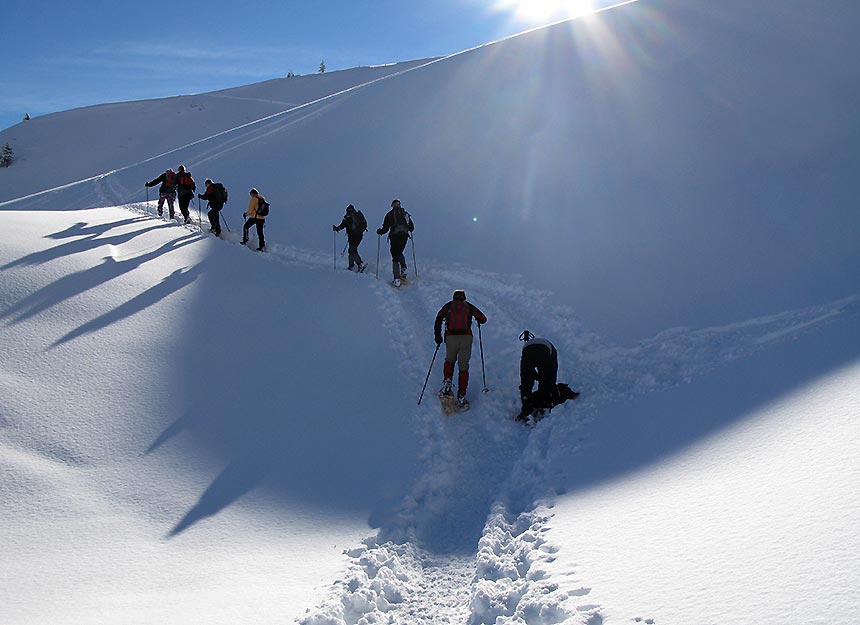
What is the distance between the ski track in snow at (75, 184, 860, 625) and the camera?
4.71 metres

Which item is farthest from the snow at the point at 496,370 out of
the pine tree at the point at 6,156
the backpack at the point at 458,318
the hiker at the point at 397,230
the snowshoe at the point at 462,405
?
the pine tree at the point at 6,156

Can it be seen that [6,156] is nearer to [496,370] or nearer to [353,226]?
[353,226]

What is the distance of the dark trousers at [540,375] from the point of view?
8805mm

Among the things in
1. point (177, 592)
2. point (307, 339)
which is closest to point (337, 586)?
point (177, 592)

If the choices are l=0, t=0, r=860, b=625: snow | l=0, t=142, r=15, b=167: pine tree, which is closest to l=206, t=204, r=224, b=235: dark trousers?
l=0, t=0, r=860, b=625: snow

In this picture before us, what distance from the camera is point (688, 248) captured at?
12.6m

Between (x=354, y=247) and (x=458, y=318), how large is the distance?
18.9ft

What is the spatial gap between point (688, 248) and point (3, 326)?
1228 cm

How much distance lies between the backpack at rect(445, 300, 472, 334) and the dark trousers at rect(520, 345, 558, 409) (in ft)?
3.52

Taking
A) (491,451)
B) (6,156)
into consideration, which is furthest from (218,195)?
(6,156)

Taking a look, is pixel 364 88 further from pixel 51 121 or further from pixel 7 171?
pixel 51 121

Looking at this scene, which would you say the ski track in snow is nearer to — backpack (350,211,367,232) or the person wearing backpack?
backpack (350,211,367,232)

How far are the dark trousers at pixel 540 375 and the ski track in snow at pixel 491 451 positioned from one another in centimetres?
31

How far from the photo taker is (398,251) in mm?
13688
